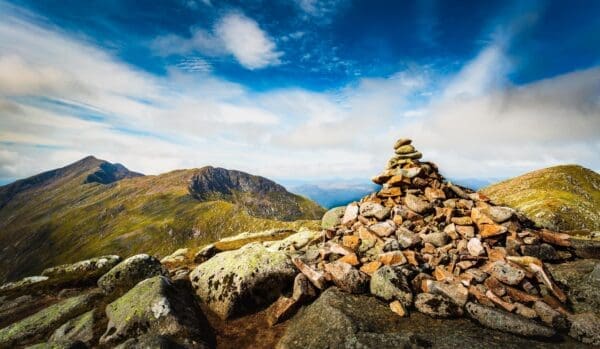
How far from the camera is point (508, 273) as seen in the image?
2034 centimetres

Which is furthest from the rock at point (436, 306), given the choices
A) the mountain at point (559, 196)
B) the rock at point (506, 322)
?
the mountain at point (559, 196)

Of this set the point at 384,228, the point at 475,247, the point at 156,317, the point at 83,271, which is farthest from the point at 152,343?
the point at 83,271

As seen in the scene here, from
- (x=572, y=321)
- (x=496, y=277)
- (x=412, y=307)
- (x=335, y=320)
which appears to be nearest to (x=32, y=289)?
(x=335, y=320)

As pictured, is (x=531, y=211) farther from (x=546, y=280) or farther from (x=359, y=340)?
(x=359, y=340)

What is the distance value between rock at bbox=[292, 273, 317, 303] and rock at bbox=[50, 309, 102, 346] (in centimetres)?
1287

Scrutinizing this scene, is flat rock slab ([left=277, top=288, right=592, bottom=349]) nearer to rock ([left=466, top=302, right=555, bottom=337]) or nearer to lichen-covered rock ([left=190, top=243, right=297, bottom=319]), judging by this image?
rock ([left=466, top=302, right=555, bottom=337])

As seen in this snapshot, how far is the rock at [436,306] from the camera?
18.0m

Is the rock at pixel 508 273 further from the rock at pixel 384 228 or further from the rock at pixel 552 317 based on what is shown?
the rock at pixel 384 228

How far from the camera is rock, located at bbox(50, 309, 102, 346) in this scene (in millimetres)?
18330

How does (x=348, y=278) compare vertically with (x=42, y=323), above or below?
above

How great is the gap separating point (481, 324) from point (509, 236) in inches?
426

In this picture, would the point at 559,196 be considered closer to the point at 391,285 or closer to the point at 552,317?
the point at 552,317

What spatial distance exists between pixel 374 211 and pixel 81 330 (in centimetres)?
2571

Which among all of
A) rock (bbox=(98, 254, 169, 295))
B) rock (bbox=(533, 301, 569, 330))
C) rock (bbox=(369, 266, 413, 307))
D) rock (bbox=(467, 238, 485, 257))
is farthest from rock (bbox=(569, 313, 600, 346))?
rock (bbox=(98, 254, 169, 295))
